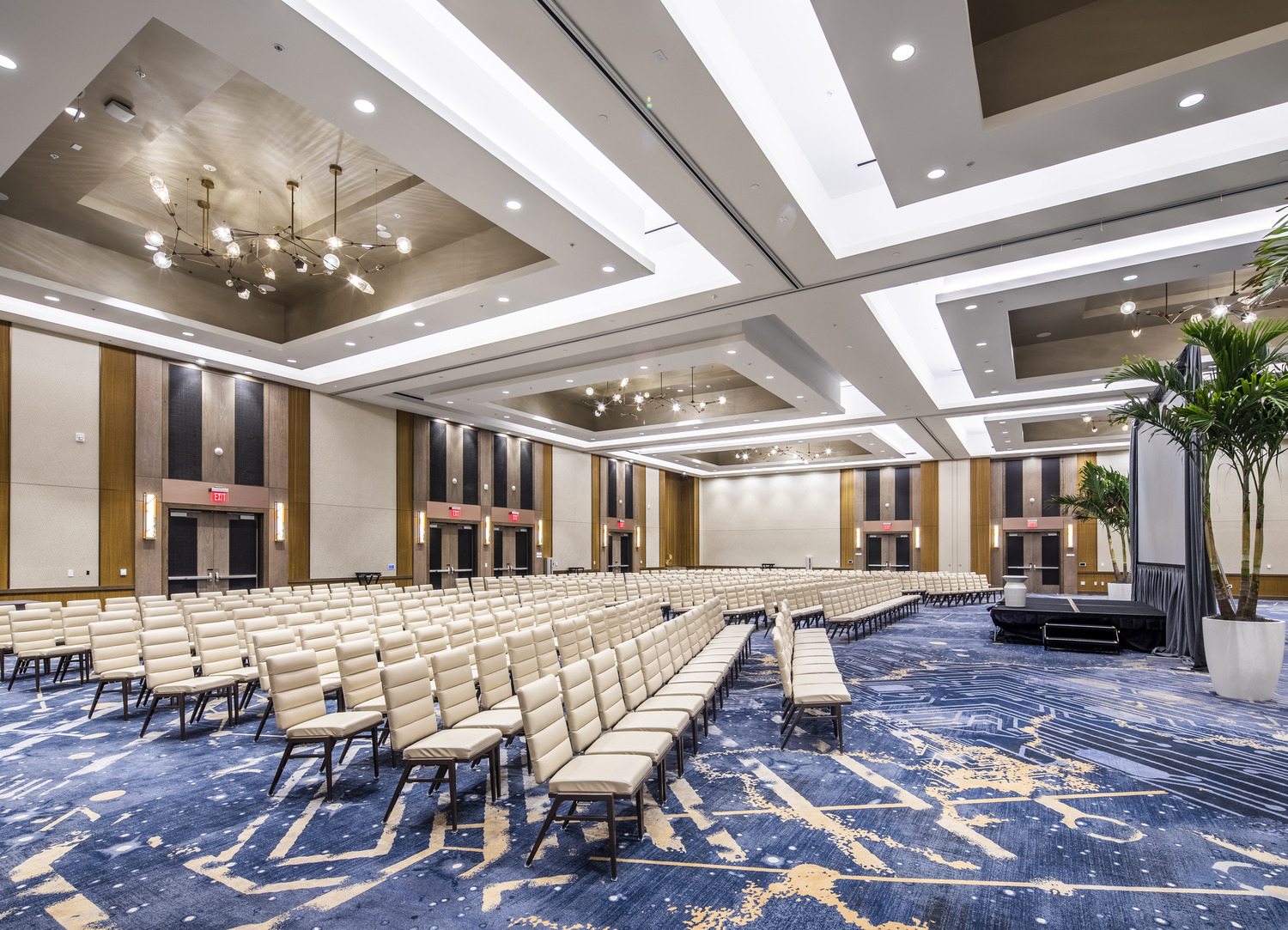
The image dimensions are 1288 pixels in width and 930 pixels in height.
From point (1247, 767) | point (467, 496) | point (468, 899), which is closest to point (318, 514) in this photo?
point (467, 496)

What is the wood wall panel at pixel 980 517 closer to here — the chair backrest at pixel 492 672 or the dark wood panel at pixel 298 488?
the dark wood panel at pixel 298 488

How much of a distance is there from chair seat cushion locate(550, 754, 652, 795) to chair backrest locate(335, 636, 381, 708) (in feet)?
6.80

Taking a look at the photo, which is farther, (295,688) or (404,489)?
A: (404,489)

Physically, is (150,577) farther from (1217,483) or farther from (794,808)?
(1217,483)

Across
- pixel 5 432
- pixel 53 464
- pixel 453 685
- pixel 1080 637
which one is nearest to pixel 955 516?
pixel 1080 637

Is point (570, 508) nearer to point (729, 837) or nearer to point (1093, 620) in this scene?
point (1093, 620)

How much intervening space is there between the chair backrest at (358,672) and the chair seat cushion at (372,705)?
0.08 feet

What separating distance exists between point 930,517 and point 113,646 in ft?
79.5

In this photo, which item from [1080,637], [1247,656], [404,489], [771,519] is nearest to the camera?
[1247,656]

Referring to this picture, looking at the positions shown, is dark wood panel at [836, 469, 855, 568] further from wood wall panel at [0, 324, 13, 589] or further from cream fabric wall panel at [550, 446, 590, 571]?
wood wall panel at [0, 324, 13, 589]

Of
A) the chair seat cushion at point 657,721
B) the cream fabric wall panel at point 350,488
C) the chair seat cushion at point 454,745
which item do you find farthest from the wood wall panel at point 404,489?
the chair seat cushion at point 657,721

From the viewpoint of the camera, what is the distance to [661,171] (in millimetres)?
5570

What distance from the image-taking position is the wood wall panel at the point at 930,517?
2430 centimetres

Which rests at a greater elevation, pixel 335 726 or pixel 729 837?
pixel 335 726
